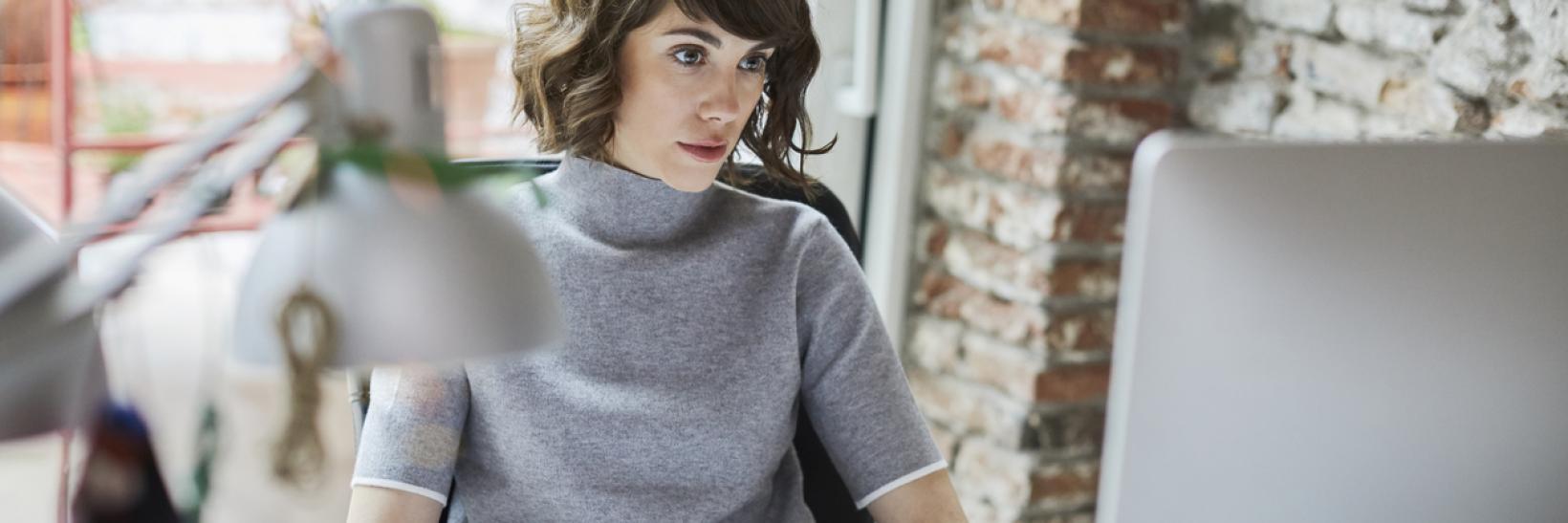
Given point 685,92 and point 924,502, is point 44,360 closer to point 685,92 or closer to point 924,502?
point 685,92

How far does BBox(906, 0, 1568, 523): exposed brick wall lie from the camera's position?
1.56m

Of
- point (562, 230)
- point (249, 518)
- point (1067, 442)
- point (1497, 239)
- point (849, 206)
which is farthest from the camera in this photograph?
point (849, 206)

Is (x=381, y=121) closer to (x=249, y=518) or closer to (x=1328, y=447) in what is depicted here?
(x=1328, y=447)

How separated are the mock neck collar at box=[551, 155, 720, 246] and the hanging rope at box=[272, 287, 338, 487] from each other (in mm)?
780

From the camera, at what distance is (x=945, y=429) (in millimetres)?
1949

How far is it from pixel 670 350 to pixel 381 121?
0.79 metres

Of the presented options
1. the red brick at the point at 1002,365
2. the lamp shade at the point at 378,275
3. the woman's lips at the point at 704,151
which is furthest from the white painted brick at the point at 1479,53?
the lamp shade at the point at 378,275

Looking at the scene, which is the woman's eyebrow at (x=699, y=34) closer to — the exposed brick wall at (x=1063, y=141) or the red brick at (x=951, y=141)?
the exposed brick wall at (x=1063, y=141)

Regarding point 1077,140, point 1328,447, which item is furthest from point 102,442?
point 1077,140

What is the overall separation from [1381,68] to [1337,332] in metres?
0.91

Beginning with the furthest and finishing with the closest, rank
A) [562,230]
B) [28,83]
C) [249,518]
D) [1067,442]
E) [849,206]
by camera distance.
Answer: [849,206] → [1067,442] → [28,83] → [249,518] → [562,230]

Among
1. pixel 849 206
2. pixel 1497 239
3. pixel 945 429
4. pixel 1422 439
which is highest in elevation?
pixel 1497 239

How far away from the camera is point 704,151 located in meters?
1.12

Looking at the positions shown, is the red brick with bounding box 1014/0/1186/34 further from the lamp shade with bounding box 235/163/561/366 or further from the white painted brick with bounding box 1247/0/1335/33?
the lamp shade with bounding box 235/163/561/366
